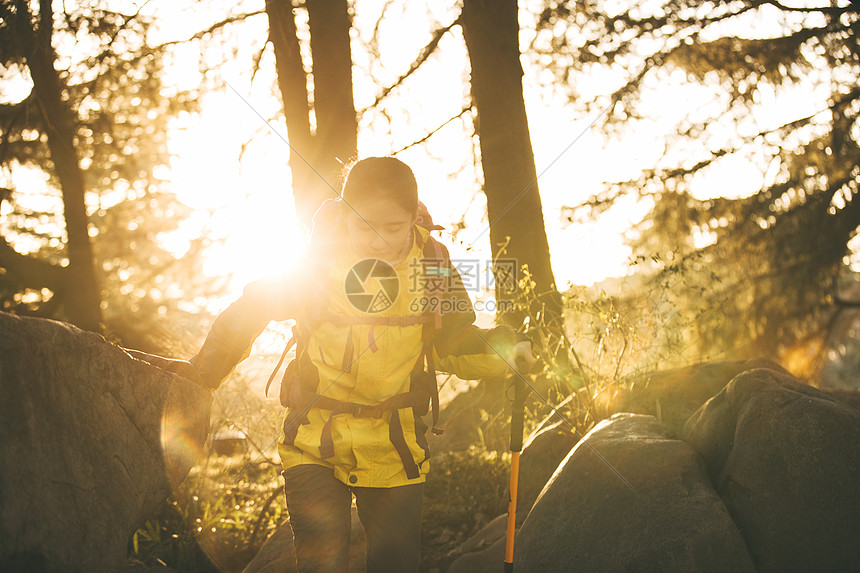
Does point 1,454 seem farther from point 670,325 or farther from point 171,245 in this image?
point 171,245

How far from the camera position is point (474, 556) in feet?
12.9

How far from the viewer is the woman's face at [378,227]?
276cm

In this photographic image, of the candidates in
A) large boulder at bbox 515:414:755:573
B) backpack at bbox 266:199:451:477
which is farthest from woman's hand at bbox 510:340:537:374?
large boulder at bbox 515:414:755:573

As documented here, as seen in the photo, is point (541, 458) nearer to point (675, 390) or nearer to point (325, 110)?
point (675, 390)

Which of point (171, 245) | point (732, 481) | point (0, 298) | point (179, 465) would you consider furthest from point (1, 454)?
point (171, 245)

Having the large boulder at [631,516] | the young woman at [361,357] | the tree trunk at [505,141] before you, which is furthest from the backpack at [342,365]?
the tree trunk at [505,141]

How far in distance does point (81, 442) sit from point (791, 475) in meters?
3.16

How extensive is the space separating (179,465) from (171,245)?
13167 millimetres

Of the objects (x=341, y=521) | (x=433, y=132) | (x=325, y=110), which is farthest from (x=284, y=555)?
(x=433, y=132)

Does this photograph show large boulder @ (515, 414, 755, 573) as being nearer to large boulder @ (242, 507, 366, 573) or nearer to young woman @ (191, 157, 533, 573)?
young woman @ (191, 157, 533, 573)

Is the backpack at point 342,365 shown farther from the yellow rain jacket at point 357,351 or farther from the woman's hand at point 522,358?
the woman's hand at point 522,358

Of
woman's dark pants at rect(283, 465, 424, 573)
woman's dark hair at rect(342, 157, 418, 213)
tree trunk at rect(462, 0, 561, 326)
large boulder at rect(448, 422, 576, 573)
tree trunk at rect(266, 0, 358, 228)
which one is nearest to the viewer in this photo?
woman's dark pants at rect(283, 465, 424, 573)

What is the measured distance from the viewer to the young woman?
2660mm

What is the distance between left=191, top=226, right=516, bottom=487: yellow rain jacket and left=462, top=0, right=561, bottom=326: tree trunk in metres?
3.10
